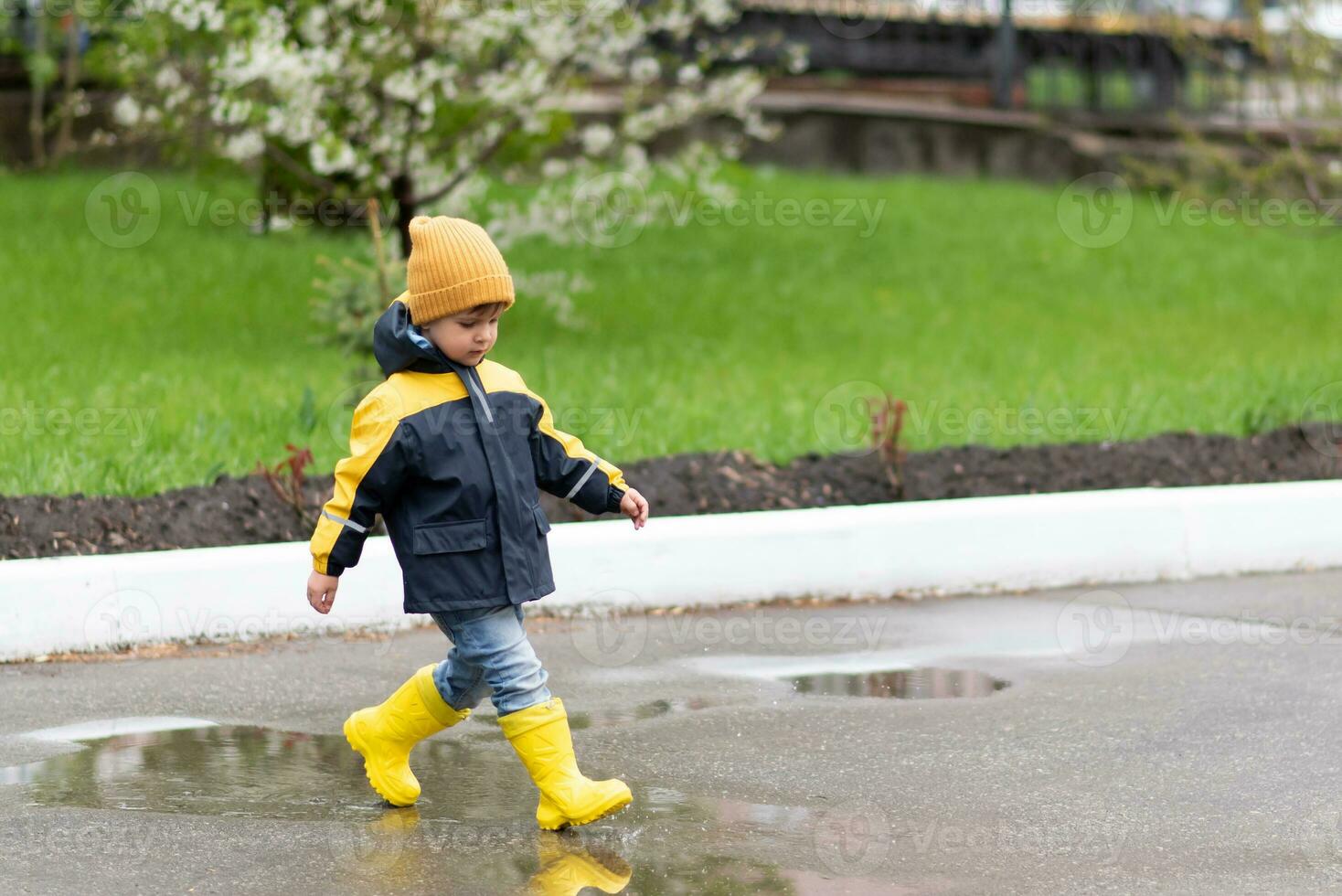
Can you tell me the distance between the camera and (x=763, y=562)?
6402mm

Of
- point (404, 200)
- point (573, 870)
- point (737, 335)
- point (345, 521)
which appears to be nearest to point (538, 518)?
point (345, 521)

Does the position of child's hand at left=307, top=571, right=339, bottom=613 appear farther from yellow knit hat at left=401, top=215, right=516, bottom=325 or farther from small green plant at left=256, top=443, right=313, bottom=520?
small green plant at left=256, top=443, right=313, bottom=520

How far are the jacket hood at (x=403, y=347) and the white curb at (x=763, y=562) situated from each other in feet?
6.26

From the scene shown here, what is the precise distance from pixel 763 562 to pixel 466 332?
8.44ft

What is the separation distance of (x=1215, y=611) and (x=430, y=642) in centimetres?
288

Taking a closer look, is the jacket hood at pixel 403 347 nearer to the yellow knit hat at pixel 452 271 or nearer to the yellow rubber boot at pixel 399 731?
the yellow knit hat at pixel 452 271

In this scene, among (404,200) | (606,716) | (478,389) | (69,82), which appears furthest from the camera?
(69,82)

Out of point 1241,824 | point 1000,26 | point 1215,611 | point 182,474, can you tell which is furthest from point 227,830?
point 1000,26

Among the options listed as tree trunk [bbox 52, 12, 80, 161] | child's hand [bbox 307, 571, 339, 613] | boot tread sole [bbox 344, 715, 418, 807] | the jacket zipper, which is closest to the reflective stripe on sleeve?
child's hand [bbox 307, 571, 339, 613]

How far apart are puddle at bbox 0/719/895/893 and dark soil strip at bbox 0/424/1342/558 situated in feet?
4.77

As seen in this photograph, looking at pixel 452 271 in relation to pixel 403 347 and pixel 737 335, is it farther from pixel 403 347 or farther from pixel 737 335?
pixel 737 335

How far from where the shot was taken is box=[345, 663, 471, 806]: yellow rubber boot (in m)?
4.25

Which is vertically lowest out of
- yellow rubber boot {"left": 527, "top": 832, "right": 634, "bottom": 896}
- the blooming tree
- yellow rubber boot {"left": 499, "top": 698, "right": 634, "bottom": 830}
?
yellow rubber boot {"left": 527, "top": 832, "right": 634, "bottom": 896}

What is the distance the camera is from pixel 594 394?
887 centimetres
